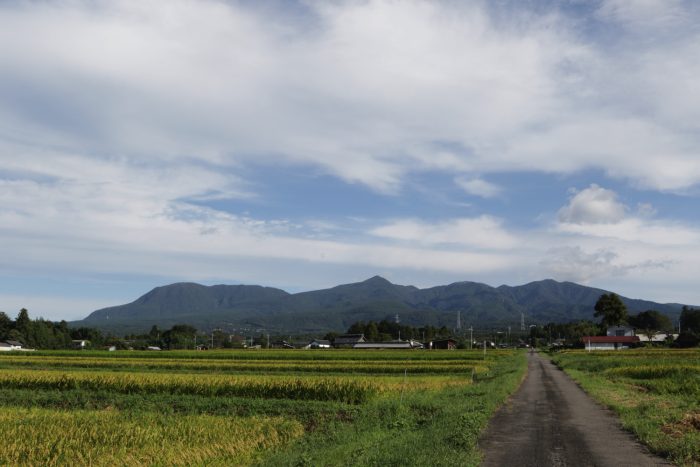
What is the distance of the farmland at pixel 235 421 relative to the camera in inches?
632

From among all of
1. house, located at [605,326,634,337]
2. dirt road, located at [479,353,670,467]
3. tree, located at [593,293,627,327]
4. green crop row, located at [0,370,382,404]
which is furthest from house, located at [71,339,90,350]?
dirt road, located at [479,353,670,467]

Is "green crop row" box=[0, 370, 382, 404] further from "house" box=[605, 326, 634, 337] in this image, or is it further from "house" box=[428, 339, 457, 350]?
"house" box=[605, 326, 634, 337]

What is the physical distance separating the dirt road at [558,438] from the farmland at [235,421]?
2.50 feet

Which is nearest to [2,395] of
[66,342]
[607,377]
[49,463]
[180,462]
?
[49,463]

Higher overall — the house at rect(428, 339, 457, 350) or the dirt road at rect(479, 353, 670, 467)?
the dirt road at rect(479, 353, 670, 467)

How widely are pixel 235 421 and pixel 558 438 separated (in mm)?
11746

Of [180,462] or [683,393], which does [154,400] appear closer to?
[180,462]

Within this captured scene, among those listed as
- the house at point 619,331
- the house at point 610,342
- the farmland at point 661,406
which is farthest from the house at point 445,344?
the farmland at point 661,406

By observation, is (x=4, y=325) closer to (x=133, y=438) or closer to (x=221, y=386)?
(x=221, y=386)

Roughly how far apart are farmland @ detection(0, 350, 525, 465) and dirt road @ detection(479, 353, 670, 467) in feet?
2.50

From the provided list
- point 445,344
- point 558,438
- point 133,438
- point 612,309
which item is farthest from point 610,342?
point 133,438

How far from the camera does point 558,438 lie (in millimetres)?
18719

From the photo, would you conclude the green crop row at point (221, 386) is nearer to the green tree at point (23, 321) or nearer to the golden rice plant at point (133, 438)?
the golden rice plant at point (133, 438)

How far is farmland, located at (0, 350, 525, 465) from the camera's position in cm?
1605
